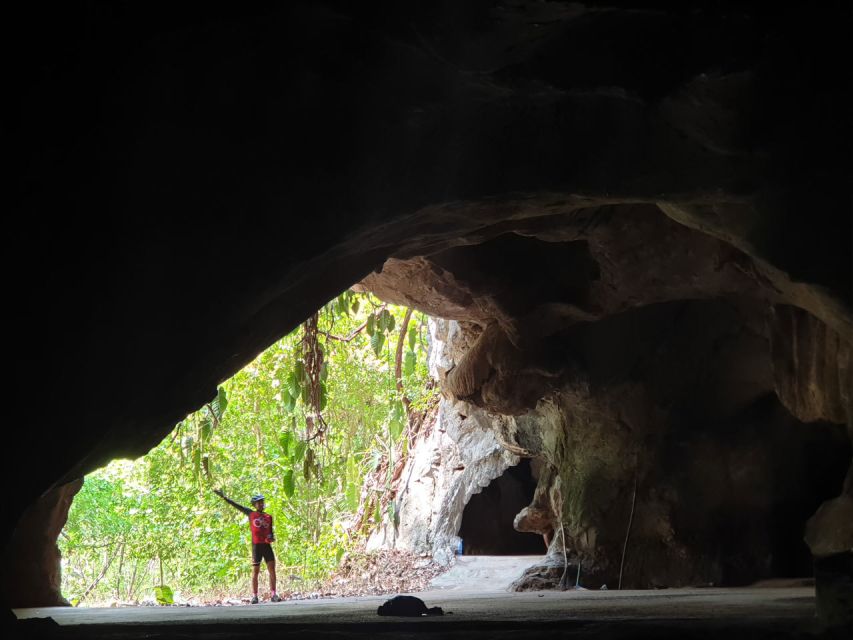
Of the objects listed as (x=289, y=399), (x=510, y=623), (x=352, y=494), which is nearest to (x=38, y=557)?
(x=289, y=399)

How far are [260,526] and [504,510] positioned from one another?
18.4 ft

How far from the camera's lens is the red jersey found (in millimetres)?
9062

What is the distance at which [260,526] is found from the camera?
9.12m

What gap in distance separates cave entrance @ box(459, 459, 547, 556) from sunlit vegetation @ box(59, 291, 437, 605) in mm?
1682

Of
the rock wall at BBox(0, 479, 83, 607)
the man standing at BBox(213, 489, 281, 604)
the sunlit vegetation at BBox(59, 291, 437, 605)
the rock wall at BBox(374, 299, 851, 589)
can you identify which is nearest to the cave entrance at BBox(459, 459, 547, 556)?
the sunlit vegetation at BBox(59, 291, 437, 605)

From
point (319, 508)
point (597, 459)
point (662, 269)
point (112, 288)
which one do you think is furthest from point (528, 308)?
point (319, 508)

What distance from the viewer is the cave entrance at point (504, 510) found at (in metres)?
13.4

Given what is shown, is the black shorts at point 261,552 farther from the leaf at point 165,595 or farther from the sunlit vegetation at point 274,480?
the sunlit vegetation at point 274,480

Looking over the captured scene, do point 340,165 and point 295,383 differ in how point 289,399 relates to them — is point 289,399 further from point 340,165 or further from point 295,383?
point 340,165

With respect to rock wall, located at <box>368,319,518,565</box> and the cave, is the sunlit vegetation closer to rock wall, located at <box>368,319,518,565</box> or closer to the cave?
rock wall, located at <box>368,319,518,565</box>

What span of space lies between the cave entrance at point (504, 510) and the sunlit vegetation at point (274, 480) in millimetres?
1682

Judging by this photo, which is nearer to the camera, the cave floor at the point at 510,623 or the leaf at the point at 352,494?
the cave floor at the point at 510,623

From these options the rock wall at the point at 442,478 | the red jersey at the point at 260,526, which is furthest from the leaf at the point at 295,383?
the rock wall at the point at 442,478

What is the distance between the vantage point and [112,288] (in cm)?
380
